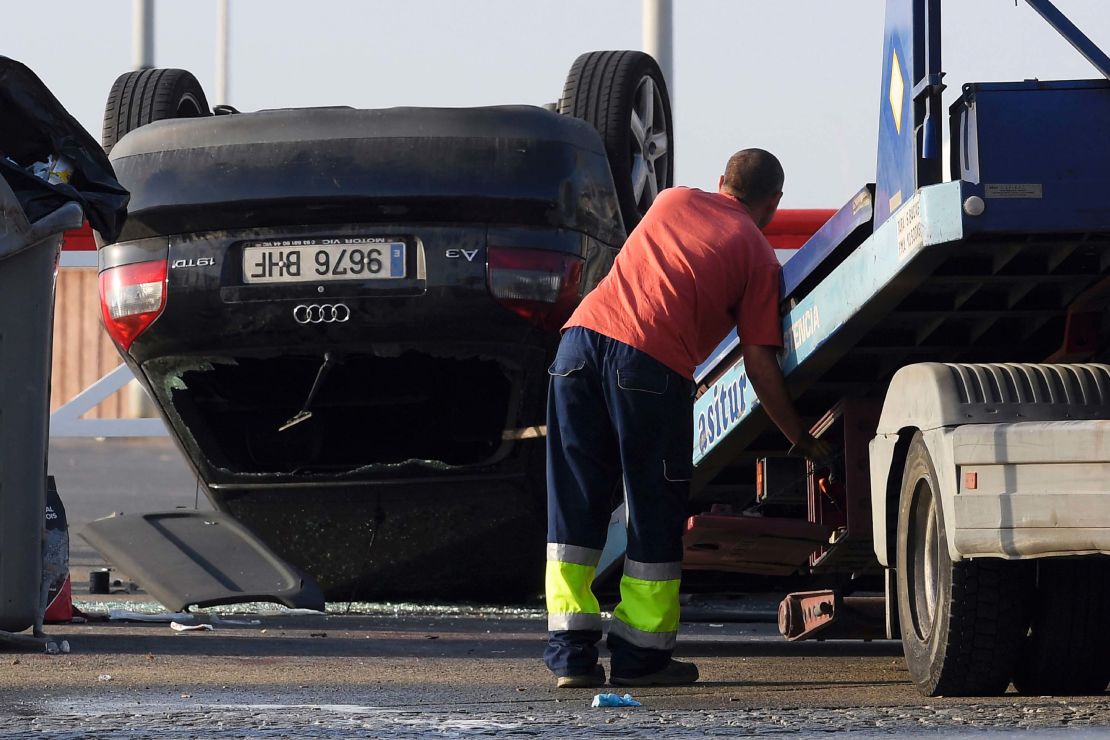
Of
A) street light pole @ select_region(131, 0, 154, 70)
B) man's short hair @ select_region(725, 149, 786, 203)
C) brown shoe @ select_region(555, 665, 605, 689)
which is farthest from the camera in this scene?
street light pole @ select_region(131, 0, 154, 70)

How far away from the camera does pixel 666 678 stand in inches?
199

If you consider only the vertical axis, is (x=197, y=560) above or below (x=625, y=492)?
below

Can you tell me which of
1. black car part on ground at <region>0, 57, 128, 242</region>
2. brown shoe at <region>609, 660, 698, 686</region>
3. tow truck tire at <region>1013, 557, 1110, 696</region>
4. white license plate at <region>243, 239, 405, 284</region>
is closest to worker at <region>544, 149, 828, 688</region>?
brown shoe at <region>609, 660, 698, 686</region>

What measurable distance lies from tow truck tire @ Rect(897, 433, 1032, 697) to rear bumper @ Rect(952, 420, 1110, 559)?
17cm

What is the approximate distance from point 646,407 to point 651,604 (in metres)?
0.50

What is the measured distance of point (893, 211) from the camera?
186 inches

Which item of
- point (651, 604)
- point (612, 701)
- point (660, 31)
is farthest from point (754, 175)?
point (660, 31)

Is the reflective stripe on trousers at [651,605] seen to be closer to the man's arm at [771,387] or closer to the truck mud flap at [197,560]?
the man's arm at [771,387]

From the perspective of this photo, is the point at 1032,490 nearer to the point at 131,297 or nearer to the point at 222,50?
the point at 131,297

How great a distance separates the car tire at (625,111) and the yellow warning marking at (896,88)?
2.23 meters

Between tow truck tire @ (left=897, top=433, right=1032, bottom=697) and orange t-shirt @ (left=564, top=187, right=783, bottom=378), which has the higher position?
orange t-shirt @ (left=564, top=187, right=783, bottom=378)

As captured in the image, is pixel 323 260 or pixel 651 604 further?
pixel 323 260

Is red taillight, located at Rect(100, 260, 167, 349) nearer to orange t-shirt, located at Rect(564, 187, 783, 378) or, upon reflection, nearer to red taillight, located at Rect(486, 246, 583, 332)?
red taillight, located at Rect(486, 246, 583, 332)

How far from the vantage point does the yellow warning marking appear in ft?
15.8
